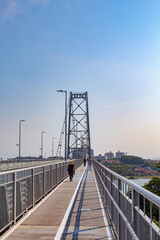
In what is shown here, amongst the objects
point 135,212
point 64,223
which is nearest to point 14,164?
point 64,223

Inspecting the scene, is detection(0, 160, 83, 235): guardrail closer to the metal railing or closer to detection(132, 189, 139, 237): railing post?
detection(132, 189, 139, 237): railing post

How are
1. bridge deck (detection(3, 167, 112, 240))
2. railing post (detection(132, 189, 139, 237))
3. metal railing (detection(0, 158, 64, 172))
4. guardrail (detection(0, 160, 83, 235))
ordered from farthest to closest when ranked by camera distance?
metal railing (detection(0, 158, 64, 172)) → guardrail (detection(0, 160, 83, 235)) → bridge deck (detection(3, 167, 112, 240)) → railing post (detection(132, 189, 139, 237))

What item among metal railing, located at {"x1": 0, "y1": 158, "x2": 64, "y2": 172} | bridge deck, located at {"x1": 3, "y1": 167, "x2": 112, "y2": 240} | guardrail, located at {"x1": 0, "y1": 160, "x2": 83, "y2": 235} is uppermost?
guardrail, located at {"x1": 0, "y1": 160, "x2": 83, "y2": 235}

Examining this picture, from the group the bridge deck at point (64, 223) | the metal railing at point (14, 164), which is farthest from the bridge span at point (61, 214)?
the metal railing at point (14, 164)

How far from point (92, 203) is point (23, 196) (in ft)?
8.68

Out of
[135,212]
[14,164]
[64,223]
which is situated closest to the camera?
[135,212]

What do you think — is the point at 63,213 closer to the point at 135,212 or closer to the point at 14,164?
the point at 135,212

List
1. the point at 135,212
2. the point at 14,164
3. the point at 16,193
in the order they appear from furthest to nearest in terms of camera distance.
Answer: the point at 14,164
the point at 16,193
the point at 135,212

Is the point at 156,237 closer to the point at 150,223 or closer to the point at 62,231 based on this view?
the point at 150,223

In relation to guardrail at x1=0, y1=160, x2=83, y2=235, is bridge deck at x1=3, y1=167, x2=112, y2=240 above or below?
below

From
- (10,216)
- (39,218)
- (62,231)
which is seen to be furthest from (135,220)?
(39,218)

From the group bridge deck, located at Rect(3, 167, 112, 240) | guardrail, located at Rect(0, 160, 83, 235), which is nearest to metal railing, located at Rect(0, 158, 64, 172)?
guardrail, located at Rect(0, 160, 83, 235)

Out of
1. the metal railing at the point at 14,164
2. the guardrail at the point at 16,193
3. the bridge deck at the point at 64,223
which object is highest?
the guardrail at the point at 16,193

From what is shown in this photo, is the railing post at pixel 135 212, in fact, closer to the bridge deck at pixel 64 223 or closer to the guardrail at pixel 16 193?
the bridge deck at pixel 64 223
